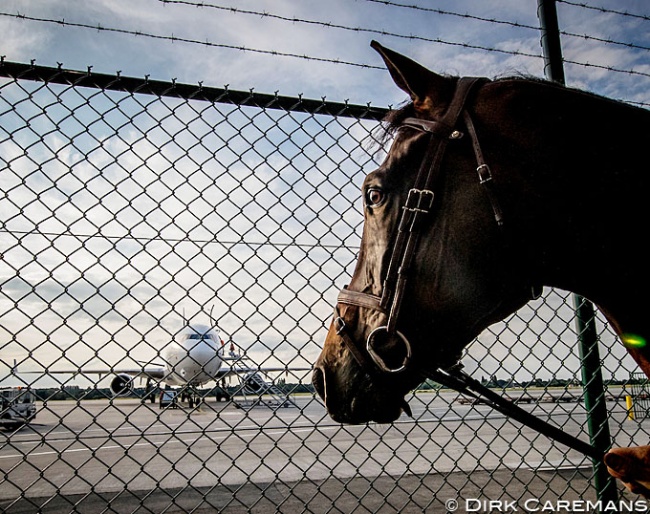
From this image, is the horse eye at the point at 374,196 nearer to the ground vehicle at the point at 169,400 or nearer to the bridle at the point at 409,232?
the bridle at the point at 409,232

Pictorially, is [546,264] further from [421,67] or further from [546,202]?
[421,67]

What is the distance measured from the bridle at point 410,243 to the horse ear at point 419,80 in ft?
0.21

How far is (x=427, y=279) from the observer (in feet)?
4.49

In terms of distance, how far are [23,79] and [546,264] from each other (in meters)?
2.61

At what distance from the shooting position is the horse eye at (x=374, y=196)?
1487 millimetres

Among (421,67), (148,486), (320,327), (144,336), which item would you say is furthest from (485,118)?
(148,486)

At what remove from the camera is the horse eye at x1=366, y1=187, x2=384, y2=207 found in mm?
1487

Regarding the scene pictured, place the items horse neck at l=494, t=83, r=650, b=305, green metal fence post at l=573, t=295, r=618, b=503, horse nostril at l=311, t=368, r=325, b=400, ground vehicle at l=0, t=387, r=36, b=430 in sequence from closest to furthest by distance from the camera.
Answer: horse neck at l=494, t=83, r=650, b=305 → horse nostril at l=311, t=368, r=325, b=400 → ground vehicle at l=0, t=387, r=36, b=430 → green metal fence post at l=573, t=295, r=618, b=503

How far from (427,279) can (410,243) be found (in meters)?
0.12

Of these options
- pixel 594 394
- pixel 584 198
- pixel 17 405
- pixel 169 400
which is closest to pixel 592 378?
pixel 594 394

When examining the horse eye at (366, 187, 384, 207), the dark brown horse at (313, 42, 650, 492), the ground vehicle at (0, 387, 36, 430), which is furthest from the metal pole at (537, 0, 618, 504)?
the ground vehicle at (0, 387, 36, 430)

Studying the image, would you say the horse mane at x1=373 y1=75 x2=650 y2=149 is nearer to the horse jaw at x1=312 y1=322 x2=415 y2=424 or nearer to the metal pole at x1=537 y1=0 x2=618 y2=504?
the horse jaw at x1=312 y1=322 x2=415 y2=424

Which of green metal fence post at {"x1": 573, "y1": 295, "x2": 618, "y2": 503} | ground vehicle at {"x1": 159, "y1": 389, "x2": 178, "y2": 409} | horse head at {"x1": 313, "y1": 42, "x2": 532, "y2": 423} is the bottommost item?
ground vehicle at {"x1": 159, "y1": 389, "x2": 178, "y2": 409}

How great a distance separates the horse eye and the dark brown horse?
0.06 metres
